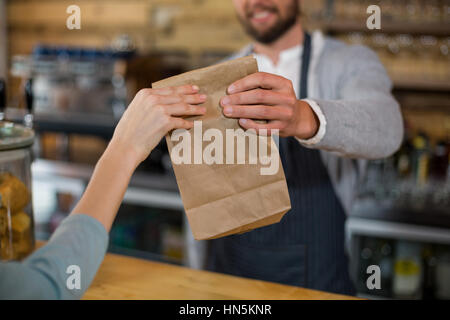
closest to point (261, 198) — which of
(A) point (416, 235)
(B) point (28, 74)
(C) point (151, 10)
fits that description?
(A) point (416, 235)

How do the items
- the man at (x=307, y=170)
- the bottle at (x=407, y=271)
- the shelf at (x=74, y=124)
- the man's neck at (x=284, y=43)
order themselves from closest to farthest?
the man at (x=307, y=170)
the man's neck at (x=284, y=43)
the bottle at (x=407, y=271)
the shelf at (x=74, y=124)

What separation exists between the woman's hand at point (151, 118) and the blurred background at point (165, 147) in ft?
3.67

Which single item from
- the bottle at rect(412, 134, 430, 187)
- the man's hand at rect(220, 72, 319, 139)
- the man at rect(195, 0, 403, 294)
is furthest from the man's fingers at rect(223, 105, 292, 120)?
the bottle at rect(412, 134, 430, 187)

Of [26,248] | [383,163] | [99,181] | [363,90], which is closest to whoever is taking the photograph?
[99,181]

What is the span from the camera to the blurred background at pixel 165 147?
6.31ft

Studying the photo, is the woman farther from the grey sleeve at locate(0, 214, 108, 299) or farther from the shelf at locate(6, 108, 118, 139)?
the shelf at locate(6, 108, 118, 139)

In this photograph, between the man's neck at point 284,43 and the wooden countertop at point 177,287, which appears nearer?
the wooden countertop at point 177,287

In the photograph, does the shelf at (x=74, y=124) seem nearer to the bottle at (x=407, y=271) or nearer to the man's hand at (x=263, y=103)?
the bottle at (x=407, y=271)

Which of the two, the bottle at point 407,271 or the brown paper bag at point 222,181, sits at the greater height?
the brown paper bag at point 222,181

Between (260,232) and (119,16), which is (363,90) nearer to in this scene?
(260,232)

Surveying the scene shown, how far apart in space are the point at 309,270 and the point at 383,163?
1.04 metres

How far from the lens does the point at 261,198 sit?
68 centimetres

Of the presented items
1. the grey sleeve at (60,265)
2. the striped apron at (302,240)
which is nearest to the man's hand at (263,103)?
the grey sleeve at (60,265)

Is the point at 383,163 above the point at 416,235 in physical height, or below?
above
